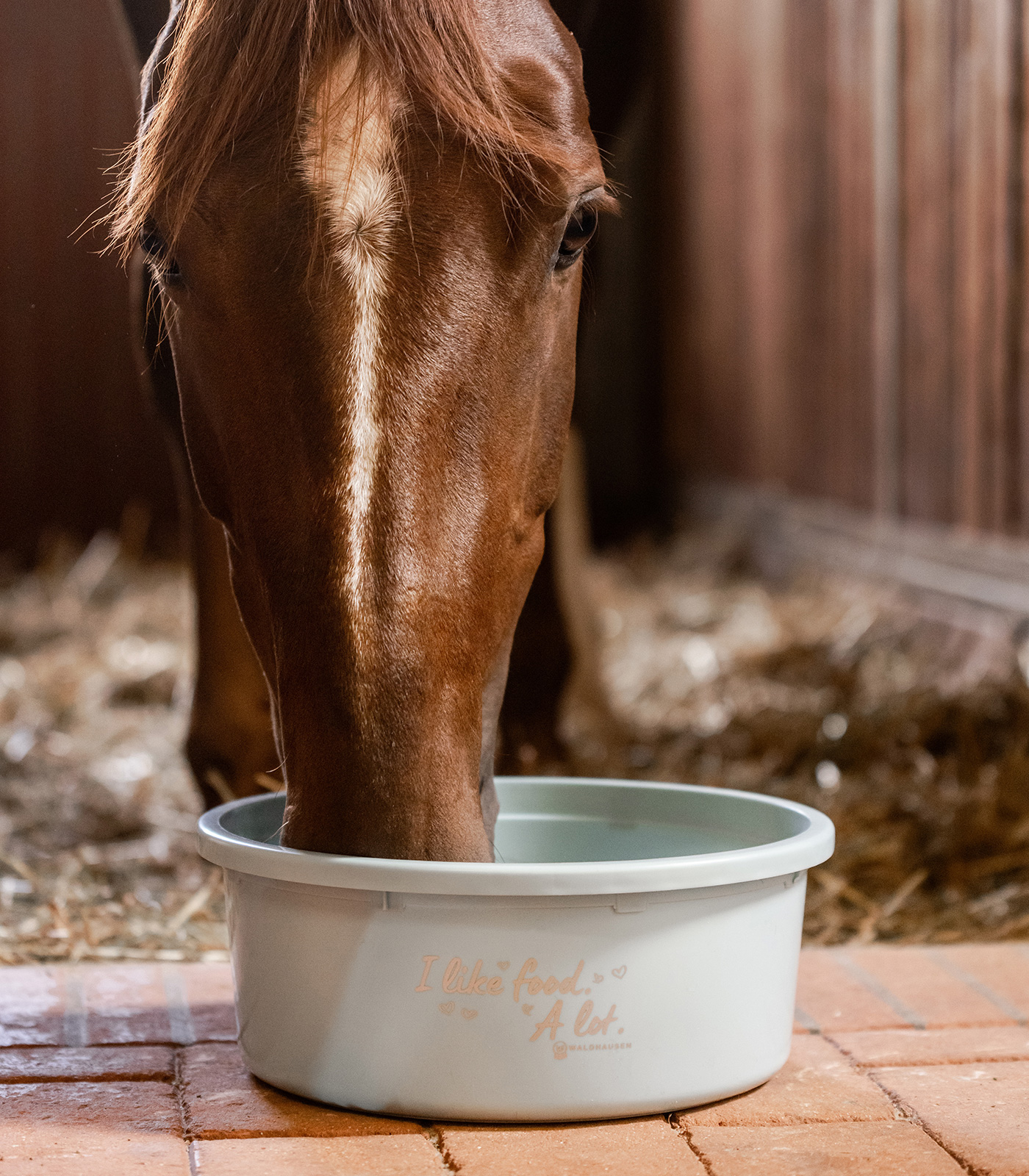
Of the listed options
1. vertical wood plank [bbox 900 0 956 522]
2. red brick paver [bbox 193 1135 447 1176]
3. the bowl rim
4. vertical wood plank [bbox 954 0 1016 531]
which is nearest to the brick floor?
red brick paver [bbox 193 1135 447 1176]

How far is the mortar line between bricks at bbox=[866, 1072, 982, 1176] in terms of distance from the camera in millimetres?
1082

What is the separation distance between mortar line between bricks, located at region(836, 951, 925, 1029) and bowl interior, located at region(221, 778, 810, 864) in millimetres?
233

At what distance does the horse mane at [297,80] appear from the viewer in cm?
114

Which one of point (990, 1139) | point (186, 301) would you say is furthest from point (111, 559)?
point (990, 1139)

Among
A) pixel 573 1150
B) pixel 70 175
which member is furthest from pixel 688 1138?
pixel 70 175

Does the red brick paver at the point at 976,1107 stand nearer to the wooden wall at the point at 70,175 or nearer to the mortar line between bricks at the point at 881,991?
the mortar line between bricks at the point at 881,991

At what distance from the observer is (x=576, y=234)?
1.28m

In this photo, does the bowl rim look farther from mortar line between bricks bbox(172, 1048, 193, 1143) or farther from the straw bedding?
the straw bedding

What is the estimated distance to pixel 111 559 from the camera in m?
4.97

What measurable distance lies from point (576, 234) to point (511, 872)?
0.56 m

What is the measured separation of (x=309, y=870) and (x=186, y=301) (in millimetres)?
486

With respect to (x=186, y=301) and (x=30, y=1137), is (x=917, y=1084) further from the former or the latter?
(x=186, y=301)

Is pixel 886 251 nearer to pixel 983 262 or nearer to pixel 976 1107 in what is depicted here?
pixel 983 262

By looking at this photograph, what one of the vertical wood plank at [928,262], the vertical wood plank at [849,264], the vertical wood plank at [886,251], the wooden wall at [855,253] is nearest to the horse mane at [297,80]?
the wooden wall at [855,253]
